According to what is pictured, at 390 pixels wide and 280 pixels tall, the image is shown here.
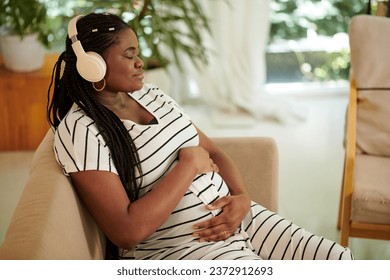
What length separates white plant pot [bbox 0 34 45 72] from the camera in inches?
118

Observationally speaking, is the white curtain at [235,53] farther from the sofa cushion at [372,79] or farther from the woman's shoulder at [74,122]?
the woman's shoulder at [74,122]

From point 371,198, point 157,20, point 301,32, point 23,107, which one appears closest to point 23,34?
point 23,107

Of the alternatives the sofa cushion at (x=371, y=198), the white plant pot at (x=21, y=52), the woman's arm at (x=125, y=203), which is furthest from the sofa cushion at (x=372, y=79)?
the white plant pot at (x=21, y=52)

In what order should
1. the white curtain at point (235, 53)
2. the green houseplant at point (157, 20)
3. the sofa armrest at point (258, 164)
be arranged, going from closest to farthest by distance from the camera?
the sofa armrest at point (258, 164) → the green houseplant at point (157, 20) → the white curtain at point (235, 53)

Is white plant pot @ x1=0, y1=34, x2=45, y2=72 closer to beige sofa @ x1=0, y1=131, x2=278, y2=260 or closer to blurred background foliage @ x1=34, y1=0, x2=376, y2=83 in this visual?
blurred background foliage @ x1=34, y1=0, x2=376, y2=83

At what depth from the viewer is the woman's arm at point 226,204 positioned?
158 cm

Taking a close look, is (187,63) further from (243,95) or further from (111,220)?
(111,220)

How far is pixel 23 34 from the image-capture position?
2.87 m

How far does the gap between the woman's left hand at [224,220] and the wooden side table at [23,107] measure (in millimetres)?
1621

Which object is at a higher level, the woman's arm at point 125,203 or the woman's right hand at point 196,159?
the woman's right hand at point 196,159

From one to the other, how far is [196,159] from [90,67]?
34cm

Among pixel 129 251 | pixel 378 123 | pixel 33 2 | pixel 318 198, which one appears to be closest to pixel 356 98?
pixel 378 123

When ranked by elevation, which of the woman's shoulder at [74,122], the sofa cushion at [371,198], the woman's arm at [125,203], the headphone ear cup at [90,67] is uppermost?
the headphone ear cup at [90,67]

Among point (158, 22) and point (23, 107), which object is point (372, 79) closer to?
point (158, 22)
